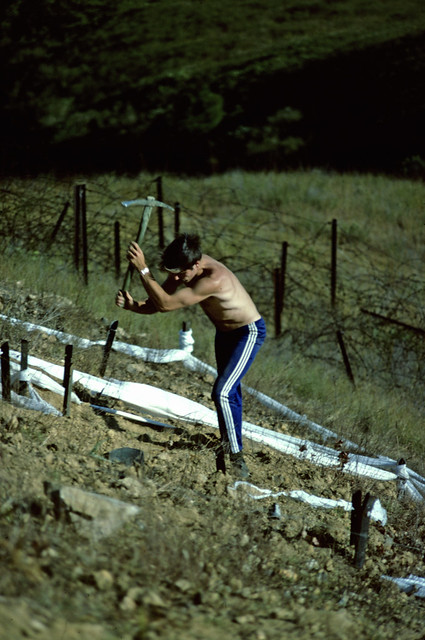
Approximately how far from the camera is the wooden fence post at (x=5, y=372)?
4.95 metres

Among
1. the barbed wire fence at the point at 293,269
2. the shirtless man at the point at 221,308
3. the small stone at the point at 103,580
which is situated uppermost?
the shirtless man at the point at 221,308

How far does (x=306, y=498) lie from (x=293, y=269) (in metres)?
8.84

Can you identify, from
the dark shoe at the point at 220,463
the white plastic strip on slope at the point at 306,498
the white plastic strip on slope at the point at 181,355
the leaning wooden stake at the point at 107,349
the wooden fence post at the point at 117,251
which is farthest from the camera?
the wooden fence post at the point at 117,251

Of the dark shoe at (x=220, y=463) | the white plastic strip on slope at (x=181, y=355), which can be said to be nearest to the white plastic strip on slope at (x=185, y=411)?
the white plastic strip on slope at (x=181, y=355)

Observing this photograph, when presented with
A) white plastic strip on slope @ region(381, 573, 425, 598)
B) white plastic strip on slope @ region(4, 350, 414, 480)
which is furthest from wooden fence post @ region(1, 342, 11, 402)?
white plastic strip on slope @ region(381, 573, 425, 598)

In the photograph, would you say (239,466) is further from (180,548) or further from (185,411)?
(180,548)

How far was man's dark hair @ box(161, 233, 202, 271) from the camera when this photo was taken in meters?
4.88

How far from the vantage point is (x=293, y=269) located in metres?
13.6

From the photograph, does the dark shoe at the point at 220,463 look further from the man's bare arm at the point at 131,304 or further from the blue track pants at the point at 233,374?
the man's bare arm at the point at 131,304

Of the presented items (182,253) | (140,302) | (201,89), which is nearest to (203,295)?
(182,253)

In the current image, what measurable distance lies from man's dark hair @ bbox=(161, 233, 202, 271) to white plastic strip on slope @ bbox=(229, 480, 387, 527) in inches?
59.4

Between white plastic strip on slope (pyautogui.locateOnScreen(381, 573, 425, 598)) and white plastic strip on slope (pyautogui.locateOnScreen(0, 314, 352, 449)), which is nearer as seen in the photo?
white plastic strip on slope (pyautogui.locateOnScreen(381, 573, 425, 598))

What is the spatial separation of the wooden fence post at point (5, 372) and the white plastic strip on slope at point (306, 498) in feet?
5.54

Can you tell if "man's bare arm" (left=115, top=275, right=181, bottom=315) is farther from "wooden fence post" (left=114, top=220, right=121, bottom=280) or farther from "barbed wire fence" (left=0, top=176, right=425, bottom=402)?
"wooden fence post" (left=114, top=220, right=121, bottom=280)
